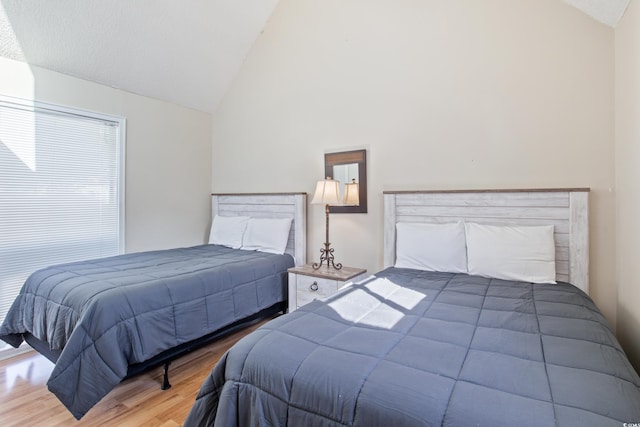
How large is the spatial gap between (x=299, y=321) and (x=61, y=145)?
9.67 feet

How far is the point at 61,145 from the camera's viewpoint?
9.77 feet

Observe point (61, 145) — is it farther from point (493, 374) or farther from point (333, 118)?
point (493, 374)

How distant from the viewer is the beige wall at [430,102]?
2.18 metres

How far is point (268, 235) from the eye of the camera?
3.43 metres

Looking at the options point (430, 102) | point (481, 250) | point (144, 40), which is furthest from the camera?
point (144, 40)

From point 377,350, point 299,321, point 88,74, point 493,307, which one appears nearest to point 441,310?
point 493,307

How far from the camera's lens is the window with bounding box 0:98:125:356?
8.84 feet

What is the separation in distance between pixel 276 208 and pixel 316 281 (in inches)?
45.3

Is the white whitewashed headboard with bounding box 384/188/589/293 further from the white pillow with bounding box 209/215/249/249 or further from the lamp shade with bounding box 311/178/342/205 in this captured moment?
the white pillow with bounding box 209/215/249/249

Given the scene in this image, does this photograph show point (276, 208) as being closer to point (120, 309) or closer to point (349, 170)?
point (349, 170)

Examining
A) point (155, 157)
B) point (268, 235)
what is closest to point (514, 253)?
point (268, 235)

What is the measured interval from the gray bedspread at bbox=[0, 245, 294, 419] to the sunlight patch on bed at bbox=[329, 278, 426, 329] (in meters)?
1.16

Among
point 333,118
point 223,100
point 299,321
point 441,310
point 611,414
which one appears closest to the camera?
point 611,414

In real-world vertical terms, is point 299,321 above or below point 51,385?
above
